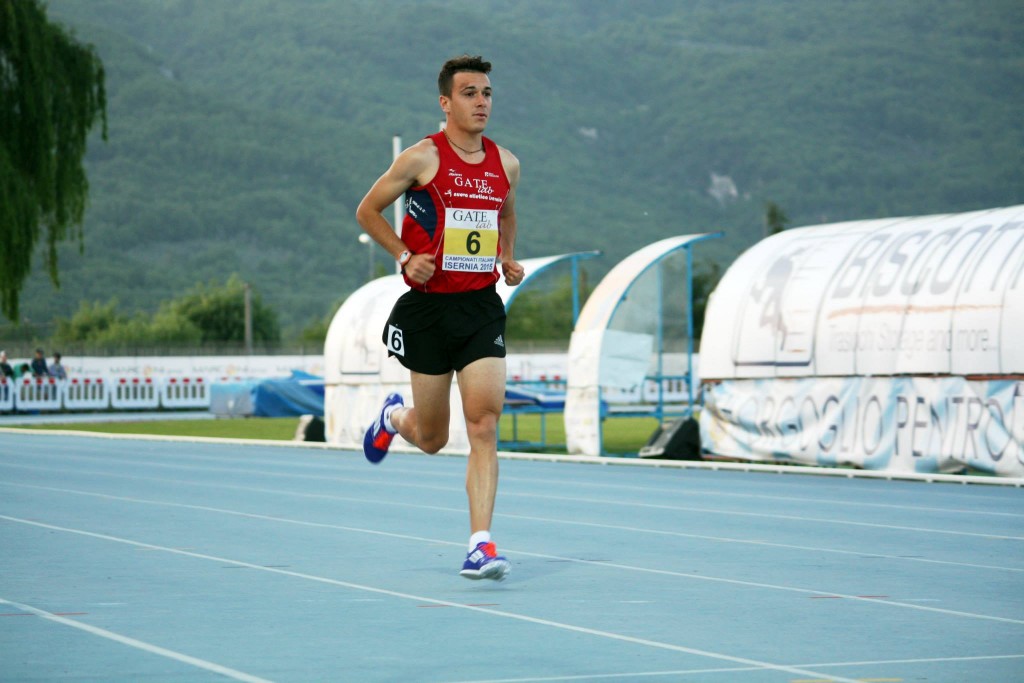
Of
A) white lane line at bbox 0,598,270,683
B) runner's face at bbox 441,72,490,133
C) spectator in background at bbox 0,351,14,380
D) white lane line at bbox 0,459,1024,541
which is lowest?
white lane line at bbox 0,598,270,683

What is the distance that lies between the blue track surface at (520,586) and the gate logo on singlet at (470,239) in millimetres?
1657

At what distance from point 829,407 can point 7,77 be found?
18699 mm

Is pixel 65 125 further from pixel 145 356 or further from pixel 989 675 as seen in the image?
pixel 989 675

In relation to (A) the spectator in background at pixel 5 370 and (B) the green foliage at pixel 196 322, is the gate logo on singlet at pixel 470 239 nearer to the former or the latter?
(A) the spectator in background at pixel 5 370

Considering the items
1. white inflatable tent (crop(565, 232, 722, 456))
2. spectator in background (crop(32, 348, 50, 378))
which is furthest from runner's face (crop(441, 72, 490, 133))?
spectator in background (crop(32, 348, 50, 378))

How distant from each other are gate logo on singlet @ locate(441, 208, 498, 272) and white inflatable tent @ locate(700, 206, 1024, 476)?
10.2 meters

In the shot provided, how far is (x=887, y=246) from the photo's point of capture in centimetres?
1995

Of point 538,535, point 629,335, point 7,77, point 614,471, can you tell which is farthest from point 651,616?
point 7,77

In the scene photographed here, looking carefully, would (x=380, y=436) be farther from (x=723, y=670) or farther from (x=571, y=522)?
(x=723, y=670)

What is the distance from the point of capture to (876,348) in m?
19.1

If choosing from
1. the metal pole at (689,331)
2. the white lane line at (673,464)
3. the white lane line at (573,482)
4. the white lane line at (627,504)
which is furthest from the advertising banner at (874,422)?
the white lane line at (627,504)

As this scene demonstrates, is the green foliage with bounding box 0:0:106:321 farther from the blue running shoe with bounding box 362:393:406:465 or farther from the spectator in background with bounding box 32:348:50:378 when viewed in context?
the blue running shoe with bounding box 362:393:406:465

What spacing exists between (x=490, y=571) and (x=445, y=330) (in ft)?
4.28

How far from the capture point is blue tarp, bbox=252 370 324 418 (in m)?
43.5
